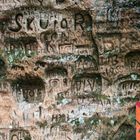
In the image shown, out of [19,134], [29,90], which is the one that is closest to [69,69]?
[29,90]

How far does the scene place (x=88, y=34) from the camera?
294 centimetres

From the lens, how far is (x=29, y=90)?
9.86ft

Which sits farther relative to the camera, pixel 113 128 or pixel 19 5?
pixel 113 128

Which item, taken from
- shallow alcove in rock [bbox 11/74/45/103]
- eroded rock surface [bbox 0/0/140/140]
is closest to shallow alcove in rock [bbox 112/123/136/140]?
eroded rock surface [bbox 0/0/140/140]

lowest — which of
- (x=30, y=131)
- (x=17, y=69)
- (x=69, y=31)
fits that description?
(x=30, y=131)

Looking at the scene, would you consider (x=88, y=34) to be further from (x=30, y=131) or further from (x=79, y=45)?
(x=30, y=131)

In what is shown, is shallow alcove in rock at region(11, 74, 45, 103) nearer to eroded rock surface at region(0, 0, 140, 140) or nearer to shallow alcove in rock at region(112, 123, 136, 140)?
eroded rock surface at region(0, 0, 140, 140)

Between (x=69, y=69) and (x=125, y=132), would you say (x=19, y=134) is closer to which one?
(x=69, y=69)

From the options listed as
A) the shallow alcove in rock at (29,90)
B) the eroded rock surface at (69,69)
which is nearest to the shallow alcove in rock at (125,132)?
the eroded rock surface at (69,69)

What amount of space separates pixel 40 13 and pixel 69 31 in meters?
0.17

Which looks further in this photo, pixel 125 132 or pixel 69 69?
pixel 125 132

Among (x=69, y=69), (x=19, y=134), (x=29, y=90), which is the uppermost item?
(x=69, y=69)

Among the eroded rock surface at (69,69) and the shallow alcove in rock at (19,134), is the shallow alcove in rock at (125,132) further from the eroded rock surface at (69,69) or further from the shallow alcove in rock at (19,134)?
the shallow alcove in rock at (19,134)

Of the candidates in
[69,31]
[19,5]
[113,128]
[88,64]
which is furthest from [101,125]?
[19,5]
